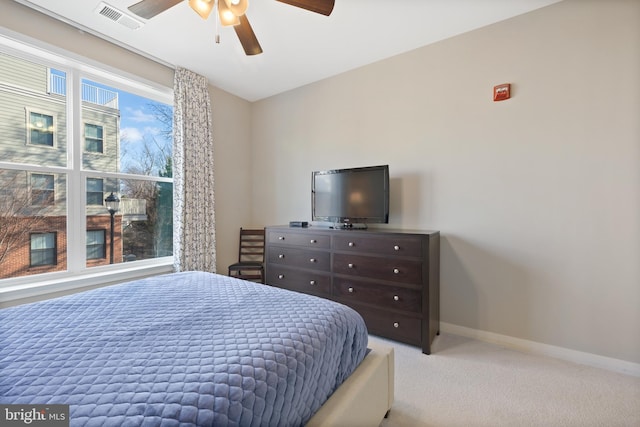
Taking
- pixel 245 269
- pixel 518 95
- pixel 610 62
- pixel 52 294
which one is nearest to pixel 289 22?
pixel 518 95

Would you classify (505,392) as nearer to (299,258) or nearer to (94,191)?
(299,258)

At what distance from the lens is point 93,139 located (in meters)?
2.62

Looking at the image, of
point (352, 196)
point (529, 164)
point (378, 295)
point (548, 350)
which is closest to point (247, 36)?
point (352, 196)

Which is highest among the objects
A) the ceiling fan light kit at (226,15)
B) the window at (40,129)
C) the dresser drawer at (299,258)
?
the ceiling fan light kit at (226,15)

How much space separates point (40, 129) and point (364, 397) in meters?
3.23

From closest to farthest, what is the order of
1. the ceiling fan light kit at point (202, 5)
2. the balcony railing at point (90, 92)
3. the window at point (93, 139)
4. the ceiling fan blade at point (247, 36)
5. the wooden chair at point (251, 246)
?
the ceiling fan light kit at point (202, 5) → the ceiling fan blade at point (247, 36) → the balcony railing at point (90, 92) → the window at point (93, 139) → the wooden chair at point (251, 246)

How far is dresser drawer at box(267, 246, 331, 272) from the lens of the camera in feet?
8.87

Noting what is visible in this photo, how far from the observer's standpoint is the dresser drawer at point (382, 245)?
2.20m

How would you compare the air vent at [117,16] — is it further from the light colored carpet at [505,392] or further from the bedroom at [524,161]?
the light colored carpet at [505,392]

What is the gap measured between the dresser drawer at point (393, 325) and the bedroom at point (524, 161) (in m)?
0.56

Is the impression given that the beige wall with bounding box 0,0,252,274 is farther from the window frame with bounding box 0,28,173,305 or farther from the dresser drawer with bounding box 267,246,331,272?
the dresser drawer with bounding box 267,246,331,272

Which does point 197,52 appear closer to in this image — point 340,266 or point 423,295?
point 340,266

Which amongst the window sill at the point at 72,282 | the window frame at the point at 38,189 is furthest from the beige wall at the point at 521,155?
the window sill at the point at 72,282

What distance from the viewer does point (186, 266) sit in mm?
3055
